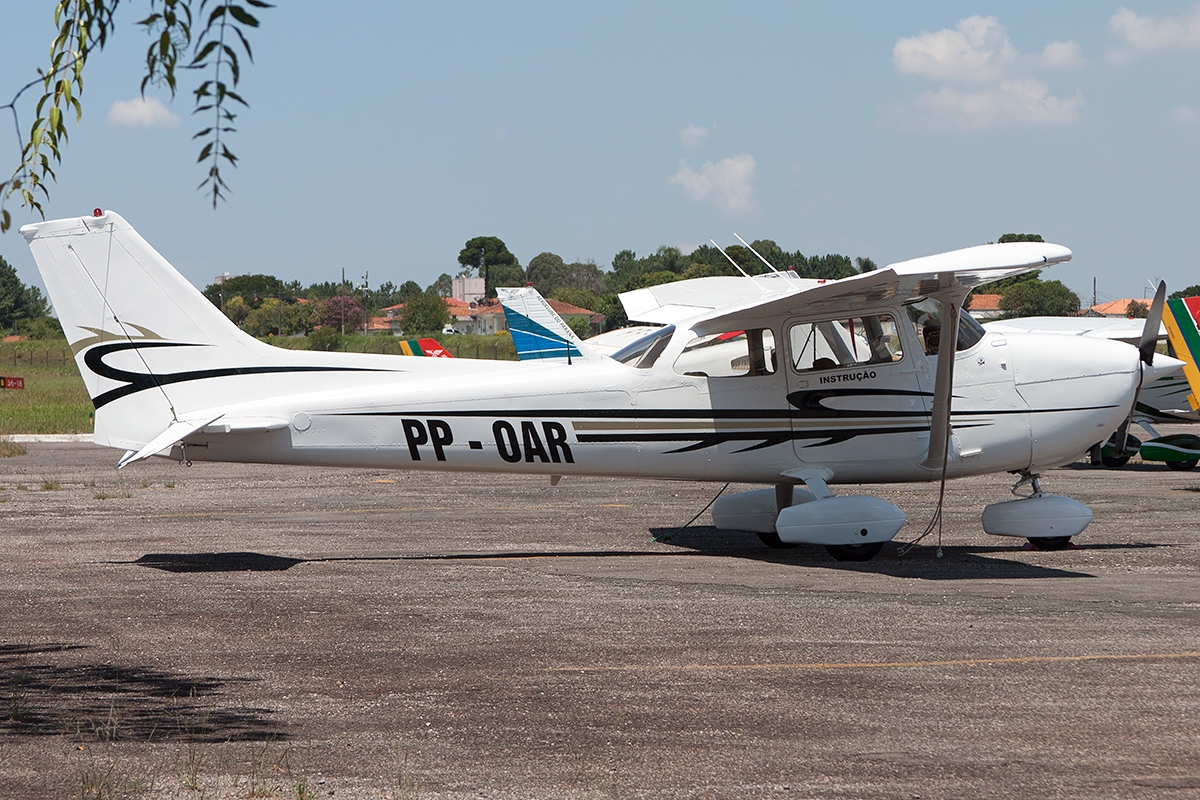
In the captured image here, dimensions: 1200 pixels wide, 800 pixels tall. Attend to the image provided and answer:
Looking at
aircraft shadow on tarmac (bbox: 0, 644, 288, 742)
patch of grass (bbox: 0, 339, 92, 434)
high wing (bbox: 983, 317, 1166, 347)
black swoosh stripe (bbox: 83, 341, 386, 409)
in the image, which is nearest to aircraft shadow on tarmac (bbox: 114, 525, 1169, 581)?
black swoosh stripe (bbox: 83, 341, 386, 409)

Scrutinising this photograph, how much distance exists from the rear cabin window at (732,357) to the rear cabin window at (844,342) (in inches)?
9.2

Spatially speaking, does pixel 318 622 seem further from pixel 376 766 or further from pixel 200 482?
pixel 200 482

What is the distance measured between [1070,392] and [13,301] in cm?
11999

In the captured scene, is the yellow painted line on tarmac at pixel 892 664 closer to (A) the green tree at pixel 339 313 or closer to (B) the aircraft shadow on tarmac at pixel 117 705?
(B) the aircraft shadow on tarmac at pixel 117 705

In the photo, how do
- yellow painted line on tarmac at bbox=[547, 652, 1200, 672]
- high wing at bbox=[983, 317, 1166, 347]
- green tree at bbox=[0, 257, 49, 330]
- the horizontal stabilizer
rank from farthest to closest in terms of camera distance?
green tree at bbox=[0, 257, 49, 330] → high wing at bbox=[983, 317, 1166, 347] → the horizontal stabilizer → yellow painted line on tarmac at bbox=[547, 652, 1200, 672]

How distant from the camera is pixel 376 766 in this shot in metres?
5.15

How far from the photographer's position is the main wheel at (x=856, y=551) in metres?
10.8

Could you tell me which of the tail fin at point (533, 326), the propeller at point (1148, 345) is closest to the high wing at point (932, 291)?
the propeller at point (1148, 345)

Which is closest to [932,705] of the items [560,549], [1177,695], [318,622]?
[1177,695]

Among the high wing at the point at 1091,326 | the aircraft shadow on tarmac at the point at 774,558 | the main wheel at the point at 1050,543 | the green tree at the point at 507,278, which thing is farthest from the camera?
the green tree at the point at 507,278

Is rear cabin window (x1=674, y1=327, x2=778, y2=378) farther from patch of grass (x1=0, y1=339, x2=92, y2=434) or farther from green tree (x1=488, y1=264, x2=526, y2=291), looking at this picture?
green tree (x1=488, y1=264, x2=526, y2=291)

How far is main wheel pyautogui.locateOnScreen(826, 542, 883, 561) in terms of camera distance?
424 inches

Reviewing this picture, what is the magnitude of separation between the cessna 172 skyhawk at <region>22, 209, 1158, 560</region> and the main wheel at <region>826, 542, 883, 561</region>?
2 cm

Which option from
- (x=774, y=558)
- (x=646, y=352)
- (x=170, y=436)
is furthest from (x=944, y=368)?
(x=170, y=436)
